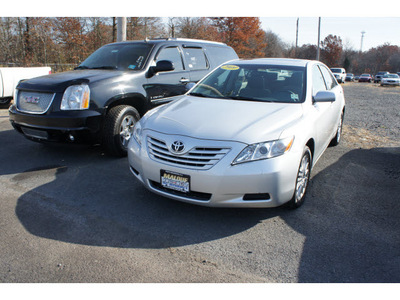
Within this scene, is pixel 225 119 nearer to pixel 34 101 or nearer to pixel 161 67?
pixel 161 67

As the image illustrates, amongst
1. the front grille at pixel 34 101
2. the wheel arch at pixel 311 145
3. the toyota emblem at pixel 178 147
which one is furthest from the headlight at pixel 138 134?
the wheel arch at pixel 311 145

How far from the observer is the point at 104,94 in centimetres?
511

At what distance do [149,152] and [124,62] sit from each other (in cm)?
306

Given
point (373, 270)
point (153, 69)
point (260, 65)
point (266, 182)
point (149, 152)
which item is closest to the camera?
point (373, 270)

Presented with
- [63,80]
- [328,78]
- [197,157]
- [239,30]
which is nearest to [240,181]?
[197,157]

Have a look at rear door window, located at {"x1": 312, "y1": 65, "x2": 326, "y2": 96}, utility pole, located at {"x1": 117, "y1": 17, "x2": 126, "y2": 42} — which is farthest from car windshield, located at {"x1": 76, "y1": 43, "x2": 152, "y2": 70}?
utility pole, located at {"x1": 117, "y1": 17, "x2": 126, "y2": 42}

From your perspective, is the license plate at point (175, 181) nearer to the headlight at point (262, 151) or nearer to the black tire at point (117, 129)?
the headlight at point (262, 151)

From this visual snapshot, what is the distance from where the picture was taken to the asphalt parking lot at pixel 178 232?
8.80 ft

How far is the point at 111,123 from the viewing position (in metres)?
5.19

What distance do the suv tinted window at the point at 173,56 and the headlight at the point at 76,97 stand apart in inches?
67.7

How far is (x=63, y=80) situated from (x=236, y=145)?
3.19m

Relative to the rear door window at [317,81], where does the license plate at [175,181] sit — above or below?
below

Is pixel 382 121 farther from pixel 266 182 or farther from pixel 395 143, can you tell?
pixel 266 182

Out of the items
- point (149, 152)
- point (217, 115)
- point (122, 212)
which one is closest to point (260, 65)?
point (217, 115)
